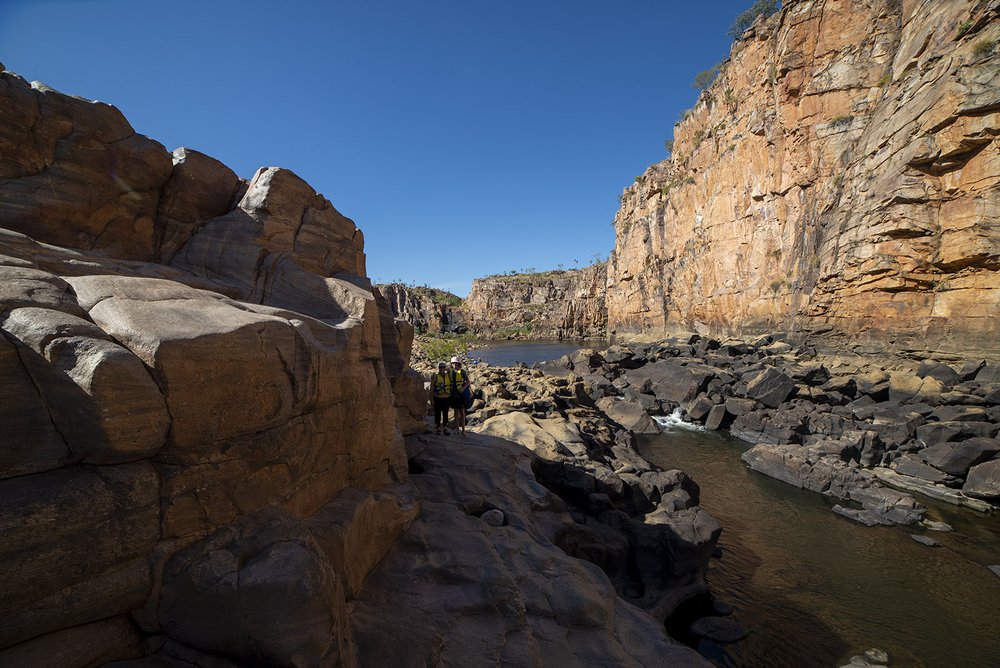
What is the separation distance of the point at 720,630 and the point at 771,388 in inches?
702

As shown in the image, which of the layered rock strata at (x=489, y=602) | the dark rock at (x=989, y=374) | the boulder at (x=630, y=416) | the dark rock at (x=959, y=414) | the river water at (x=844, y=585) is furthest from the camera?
the boulder at (x=630, y=416)

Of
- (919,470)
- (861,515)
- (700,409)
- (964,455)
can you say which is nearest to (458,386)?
(861,515)

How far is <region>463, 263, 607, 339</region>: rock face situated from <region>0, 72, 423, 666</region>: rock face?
81.5 m

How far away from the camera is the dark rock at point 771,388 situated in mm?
23094

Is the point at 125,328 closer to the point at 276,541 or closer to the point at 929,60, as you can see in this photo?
the point at 276,541

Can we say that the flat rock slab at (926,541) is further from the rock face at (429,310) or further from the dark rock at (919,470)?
the rock face at (429,310)

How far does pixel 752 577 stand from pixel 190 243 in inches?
539

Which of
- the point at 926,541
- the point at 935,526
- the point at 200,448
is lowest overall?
the point at 926,541

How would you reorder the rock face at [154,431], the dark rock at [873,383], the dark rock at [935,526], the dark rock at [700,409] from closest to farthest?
1. the rock face at [154,431]
2. the dark rock at [935,526]
3. the dark rock at [873,383]
4. the dark rock at [700,409]

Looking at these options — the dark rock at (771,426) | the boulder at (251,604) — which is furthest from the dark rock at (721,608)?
the dark rock at (771,426)

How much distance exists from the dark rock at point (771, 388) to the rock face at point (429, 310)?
69.7m

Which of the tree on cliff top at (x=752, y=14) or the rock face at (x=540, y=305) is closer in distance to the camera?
the tree on cliff top at (x=752, y=14)

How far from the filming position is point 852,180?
1112 inches

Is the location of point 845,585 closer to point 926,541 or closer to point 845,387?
point 926,541
